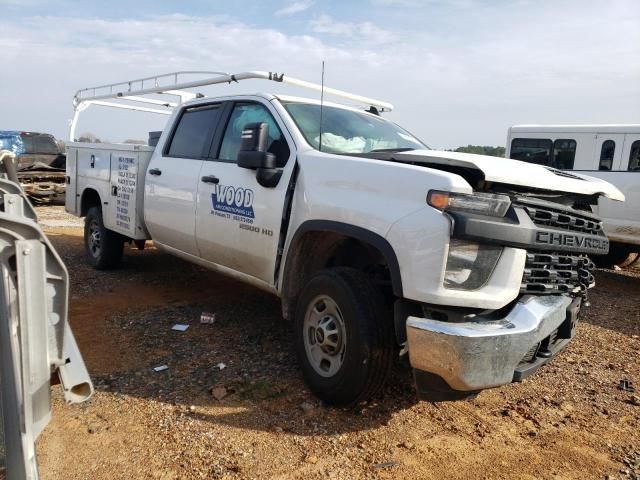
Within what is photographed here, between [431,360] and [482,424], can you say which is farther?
[482,424]

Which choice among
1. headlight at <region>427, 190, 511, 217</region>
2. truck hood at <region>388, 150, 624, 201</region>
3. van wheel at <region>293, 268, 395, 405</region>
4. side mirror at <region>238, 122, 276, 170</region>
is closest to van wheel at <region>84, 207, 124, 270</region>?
side mirror at <region>238, 122, 276, 170</region>

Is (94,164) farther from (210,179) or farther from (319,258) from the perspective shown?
(319,258)

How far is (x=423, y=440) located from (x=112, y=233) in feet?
15.3

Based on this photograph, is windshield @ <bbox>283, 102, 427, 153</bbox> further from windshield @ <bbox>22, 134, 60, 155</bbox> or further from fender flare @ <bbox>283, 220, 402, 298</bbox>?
windshield @ <bbox>22, 134, 60, 155</bbox>

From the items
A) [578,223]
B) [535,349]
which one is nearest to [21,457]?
[535,349]

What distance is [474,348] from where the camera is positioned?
248 cm

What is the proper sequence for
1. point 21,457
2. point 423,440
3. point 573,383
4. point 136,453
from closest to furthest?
point 21,457 < point 136,453 < point 423,440 < point 573,383

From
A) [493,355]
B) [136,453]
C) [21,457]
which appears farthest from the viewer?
[136,453]

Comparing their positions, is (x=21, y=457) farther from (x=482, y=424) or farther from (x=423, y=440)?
(x=482, y=424)

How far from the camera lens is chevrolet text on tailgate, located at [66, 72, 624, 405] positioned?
2.60 metres

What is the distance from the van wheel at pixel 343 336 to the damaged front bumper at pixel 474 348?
328mm

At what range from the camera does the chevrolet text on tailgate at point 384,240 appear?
2596 millimetres

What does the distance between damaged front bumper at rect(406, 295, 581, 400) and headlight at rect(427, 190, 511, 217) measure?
1.73 feet

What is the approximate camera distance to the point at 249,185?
3.93 metres
